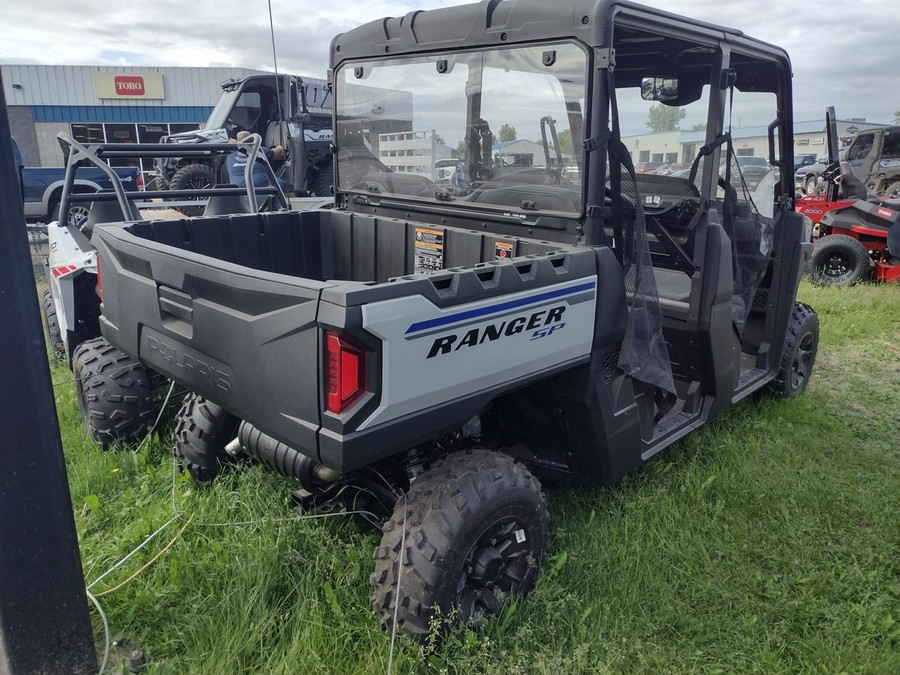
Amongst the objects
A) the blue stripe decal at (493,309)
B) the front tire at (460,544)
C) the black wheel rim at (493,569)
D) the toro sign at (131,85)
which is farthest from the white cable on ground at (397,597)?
the toro sign at (131,85)

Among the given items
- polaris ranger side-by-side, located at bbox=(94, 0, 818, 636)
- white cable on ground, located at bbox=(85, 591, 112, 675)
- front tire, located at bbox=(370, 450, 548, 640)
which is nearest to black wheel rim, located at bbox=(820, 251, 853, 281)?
polaris ranger side-by-side, located at bbox=(94, 0, 818, 636)

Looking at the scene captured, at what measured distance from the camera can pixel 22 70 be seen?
2917cm

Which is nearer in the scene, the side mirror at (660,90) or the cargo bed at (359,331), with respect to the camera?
the cargo bed at (359,331)

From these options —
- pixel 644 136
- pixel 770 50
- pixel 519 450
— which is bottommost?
pixel 519 450

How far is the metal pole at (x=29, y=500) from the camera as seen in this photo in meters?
1.91

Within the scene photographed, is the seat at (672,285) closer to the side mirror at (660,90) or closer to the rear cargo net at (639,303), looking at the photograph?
the rear cargo net at (639,303)

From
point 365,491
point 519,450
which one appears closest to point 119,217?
point 365,491

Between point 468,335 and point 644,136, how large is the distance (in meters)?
1.75

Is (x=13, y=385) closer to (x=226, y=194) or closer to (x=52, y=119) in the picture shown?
(x=226, y=194)

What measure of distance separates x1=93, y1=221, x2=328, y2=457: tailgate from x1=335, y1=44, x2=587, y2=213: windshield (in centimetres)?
129

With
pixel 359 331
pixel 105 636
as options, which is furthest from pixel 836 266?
pixel 105 636

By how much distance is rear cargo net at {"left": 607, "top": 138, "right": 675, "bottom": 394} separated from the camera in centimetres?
290

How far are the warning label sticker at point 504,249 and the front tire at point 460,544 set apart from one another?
907mm

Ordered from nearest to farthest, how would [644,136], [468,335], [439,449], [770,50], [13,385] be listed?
[13,385]
[468,335]
[439,449]
[644,136]
[770,50]
